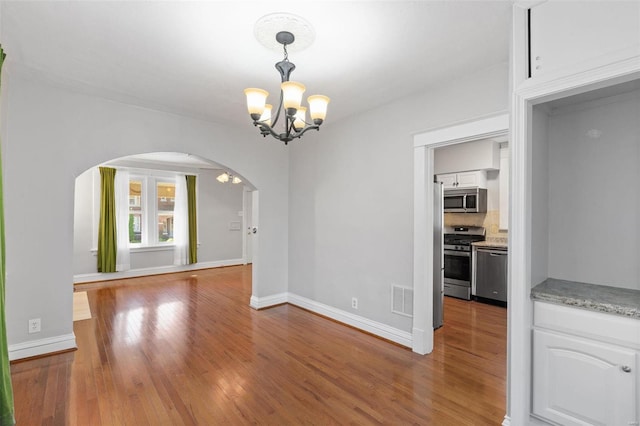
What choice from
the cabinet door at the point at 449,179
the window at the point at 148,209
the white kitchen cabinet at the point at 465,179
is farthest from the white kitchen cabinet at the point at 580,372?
the window at the point at 148,209

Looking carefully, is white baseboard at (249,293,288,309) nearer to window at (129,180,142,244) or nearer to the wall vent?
the wall vent

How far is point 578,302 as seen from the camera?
1.69 m

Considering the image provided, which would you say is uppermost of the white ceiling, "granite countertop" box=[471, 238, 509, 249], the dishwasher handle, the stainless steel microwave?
the white ceiling

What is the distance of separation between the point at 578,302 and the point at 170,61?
3.38m

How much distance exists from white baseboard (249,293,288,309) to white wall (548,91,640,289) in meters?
3.64

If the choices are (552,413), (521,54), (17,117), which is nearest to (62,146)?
(17,117)

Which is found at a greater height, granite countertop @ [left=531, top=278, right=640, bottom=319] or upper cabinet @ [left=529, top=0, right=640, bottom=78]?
upper cabinet @ [left=529, top=0, right=640, bottom=78]

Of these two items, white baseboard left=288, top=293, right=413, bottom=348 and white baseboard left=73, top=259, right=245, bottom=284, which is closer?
white baseboard left=288, top=293, right=413, bottom=348

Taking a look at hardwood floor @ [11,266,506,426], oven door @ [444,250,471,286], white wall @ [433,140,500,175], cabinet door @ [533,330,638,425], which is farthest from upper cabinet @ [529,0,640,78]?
oven door @ [444,250,471,286]

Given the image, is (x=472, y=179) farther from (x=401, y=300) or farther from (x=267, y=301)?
(x=267, y=301)

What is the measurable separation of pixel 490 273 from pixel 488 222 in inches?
44.7

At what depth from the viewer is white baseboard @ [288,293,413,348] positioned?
10.9 ft

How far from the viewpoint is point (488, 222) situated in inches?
215

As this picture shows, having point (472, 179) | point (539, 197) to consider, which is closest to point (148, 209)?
point (472, 179)
